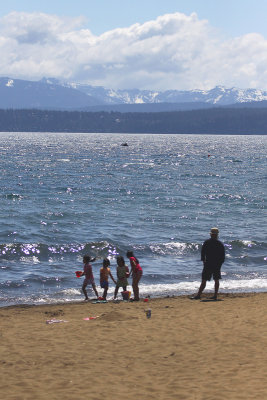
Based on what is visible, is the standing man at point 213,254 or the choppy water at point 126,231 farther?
the choppy water at point 126,231

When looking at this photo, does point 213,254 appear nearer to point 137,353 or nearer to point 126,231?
point 137,353

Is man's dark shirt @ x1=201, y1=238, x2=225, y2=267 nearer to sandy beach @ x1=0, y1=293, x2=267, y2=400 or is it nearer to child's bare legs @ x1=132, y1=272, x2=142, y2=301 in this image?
sandy beach @ x1=0, y1=293, x2=267, y2=400

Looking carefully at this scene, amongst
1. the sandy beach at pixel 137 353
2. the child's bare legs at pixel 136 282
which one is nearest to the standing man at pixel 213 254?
the sandy beach at pixel 137 353

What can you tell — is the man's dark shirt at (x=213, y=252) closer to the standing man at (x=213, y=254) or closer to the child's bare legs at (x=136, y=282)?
the standing man at (x=213, y=254)

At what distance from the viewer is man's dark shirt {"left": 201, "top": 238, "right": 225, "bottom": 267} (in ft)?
55.7

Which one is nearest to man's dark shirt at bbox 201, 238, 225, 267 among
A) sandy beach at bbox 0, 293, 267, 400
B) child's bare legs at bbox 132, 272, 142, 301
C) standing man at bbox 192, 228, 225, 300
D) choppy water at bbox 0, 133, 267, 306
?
standing man at bbox 192, 228, 225, 300

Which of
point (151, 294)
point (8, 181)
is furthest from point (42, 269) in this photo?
point (8, 181)

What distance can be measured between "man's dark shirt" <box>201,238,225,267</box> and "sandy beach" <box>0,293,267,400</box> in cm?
129

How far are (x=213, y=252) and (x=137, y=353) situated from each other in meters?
5.94

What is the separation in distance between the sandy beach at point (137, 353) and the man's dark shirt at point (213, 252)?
4.22 ft

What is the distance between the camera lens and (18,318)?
1579 cm

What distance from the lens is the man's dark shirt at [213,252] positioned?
17.0 meters

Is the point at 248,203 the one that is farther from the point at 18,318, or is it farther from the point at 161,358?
the point at 161,358

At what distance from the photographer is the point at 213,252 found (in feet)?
55.8
